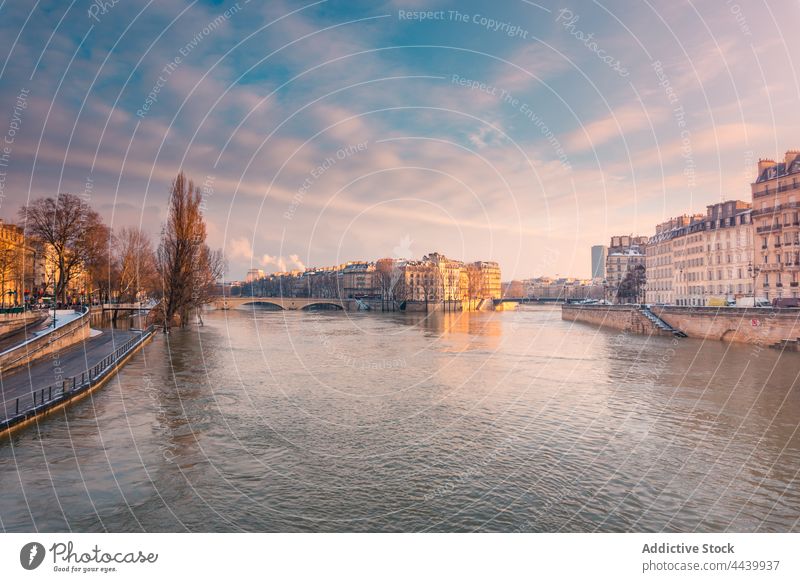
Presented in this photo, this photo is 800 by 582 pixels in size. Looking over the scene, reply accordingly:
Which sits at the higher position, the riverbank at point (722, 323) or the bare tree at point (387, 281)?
the bare tree at point (387, 281)

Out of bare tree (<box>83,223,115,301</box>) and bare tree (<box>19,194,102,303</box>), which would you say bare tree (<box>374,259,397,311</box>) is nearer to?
bare tree (<box>83,223,115,301</box>)

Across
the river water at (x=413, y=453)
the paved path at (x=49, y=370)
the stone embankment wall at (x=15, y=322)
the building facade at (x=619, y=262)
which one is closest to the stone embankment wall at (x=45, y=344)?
the paved path at (x=49, y=370)

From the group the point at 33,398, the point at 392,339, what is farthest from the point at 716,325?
the point at 33,398

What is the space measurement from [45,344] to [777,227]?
69169 mm

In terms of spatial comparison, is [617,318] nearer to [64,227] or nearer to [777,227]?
[777,227]

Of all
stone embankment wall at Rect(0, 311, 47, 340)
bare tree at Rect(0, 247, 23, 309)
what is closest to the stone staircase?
stone embankment wall at Rect(0, 311, 47, 340)

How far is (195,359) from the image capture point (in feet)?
124

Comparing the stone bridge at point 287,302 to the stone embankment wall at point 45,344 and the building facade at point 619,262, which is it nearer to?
the building facade at point 619,262

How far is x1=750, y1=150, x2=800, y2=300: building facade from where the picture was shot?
52.5 metres

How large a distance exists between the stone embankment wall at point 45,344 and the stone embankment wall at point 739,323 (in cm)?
5581

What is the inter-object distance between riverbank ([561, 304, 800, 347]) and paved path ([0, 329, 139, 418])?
52.6 m
